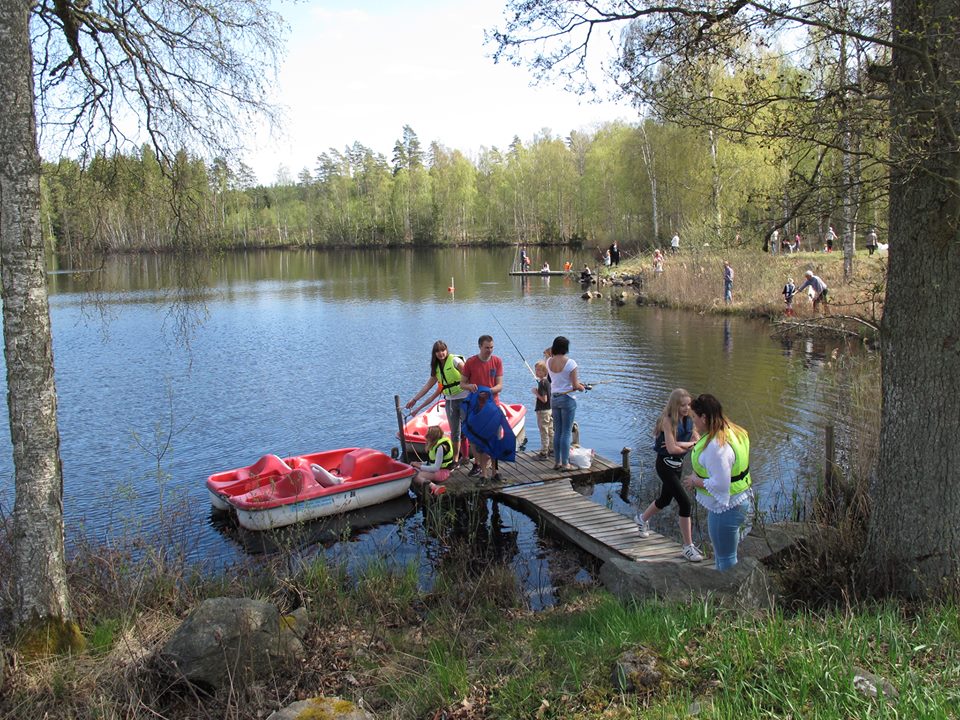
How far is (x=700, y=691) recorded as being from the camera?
4227mm

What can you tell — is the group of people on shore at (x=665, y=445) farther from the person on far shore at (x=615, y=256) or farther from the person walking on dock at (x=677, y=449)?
the person on far shore at (x=615, y=256)

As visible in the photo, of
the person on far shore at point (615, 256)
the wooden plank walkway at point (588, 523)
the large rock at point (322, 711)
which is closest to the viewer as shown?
the large rock at point (322, 711)

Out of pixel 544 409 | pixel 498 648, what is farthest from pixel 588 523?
pixel 498 648

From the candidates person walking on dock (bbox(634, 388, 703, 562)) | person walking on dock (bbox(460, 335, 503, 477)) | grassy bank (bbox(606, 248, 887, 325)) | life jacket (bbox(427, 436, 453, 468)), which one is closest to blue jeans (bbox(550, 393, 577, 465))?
person walking on dock (bbox(460, 335, 503, 477))

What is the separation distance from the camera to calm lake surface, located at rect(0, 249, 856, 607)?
10034 millimetres

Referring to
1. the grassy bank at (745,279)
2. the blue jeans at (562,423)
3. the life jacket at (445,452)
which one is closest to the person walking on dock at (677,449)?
the blue jeans at (562,423)

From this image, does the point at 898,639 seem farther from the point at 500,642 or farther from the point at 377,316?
the point at 377,316

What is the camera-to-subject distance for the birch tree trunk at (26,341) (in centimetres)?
534

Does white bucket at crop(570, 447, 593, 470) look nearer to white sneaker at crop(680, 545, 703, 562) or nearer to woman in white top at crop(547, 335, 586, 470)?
woman in white top at crop(547, 335, 586, 470)

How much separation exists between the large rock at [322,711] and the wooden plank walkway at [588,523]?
422 centimetres

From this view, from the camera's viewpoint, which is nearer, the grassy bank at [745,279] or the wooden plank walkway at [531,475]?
the wooden plank walkway at [531,475]

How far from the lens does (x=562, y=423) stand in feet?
34.9

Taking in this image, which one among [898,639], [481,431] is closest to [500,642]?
[898,639]

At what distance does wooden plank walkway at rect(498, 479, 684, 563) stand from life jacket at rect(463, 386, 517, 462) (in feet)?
2.09
